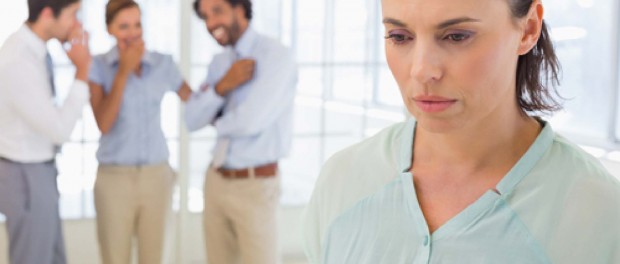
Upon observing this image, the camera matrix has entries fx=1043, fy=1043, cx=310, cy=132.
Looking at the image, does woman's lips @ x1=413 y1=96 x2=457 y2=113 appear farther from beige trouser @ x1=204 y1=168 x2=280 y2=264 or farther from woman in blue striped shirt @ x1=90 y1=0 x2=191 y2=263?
beige trouser @ x1=204 y1=168 x2=280 y2=264

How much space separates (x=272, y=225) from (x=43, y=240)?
3.06 ft

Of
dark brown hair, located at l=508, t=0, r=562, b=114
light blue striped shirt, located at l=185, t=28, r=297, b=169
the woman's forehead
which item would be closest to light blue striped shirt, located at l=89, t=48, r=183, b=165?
light blue striped shirt, located at l=185, t=28, r=297, b=169

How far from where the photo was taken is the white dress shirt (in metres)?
3.80

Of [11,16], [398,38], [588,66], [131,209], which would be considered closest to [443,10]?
→ [398,38]

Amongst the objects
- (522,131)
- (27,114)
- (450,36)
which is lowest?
(27,114)

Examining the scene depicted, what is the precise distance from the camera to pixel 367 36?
178 inches

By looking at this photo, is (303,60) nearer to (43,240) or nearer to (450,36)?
(43,240)

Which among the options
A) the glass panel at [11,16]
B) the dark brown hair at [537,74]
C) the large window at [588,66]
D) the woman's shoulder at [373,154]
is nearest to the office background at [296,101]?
the glass panel at [11,16]

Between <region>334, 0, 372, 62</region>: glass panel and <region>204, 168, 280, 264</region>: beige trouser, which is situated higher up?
<region>334, 0, 372, 62</region>: glass panel

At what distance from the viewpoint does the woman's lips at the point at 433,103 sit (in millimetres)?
1427

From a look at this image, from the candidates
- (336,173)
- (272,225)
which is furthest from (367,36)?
(336,173)

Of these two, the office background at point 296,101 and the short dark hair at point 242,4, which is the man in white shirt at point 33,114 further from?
the short dark hair at point 242,4

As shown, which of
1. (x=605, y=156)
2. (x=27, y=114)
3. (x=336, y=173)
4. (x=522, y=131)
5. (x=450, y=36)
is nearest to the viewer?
(x=450, y=36)

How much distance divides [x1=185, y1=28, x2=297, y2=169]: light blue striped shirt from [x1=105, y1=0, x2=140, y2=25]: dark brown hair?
40 cm
